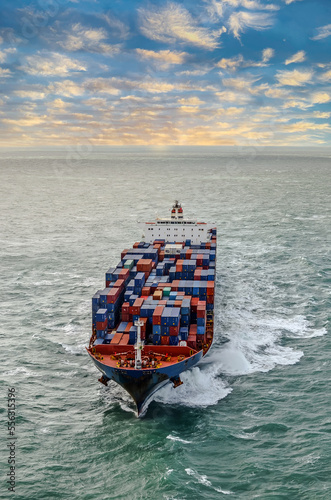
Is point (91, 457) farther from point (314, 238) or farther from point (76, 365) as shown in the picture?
point (314, 238)

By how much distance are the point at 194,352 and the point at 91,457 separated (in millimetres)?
14924

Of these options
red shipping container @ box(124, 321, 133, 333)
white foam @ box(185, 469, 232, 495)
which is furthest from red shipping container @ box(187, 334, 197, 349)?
white foam @ box(185, 469, 232, 495)

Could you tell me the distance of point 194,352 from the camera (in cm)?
4588

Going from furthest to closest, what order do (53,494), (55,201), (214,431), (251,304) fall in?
(55,201) → (251,304) → (214,431) → (53,494)

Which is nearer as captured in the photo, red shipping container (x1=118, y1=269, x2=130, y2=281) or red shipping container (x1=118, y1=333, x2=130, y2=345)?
red shipping container (x1=118, y1=333, x2=130, y2=345)

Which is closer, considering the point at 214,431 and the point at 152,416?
the point at 214,431

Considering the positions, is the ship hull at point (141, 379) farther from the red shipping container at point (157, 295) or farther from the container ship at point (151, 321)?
the red shipping container at point (157, 295)

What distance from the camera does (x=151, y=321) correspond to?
49.4 meters

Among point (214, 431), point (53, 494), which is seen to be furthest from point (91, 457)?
point (214, 431)

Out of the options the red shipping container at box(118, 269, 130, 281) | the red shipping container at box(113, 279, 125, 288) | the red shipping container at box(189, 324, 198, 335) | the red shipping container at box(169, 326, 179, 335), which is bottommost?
the red shipping container at box(189, 324, 198, 335)

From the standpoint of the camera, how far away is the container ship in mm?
42062

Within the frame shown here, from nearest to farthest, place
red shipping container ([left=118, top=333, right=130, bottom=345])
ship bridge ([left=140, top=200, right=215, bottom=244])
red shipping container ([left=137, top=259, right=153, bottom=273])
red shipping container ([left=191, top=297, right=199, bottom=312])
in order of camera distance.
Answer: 1. red shipping container ([left=118, top=333, right=130, bottom=345])
2. red shipping container ([left=191, top=297, right=199, bottom=312])
3. red shipping container ([left=137, top=259, right=153, bottom=273])
4. ship bridge ([left=140, top=200, right=215, bottom=244])

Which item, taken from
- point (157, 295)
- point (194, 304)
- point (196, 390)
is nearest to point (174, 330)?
point (196, 390)

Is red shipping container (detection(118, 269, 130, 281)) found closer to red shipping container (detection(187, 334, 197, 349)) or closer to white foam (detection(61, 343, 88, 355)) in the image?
white foam (detection(61, 343, 88, 355))
